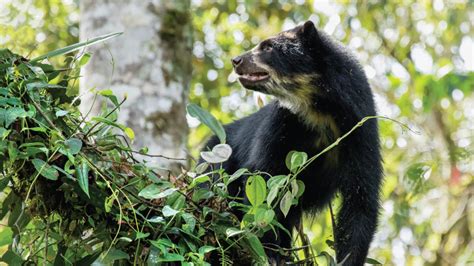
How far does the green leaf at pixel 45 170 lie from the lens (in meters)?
2.54

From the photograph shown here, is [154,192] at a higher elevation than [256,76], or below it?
higher

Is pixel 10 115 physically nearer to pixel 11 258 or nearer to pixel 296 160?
pixel 11 258

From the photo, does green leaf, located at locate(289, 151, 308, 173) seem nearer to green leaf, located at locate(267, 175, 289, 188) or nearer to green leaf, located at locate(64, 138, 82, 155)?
green leaf, located at locate(267, 175, 289, 188)

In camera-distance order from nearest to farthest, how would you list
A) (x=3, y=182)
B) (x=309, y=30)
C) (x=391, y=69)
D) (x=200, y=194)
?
(x=3, y=182)
(x=200, y=194)
(x=309, y=30)
(x=391, y=69)

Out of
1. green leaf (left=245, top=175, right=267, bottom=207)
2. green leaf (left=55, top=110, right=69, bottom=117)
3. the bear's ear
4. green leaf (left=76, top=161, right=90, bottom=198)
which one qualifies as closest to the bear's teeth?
the bear's ear

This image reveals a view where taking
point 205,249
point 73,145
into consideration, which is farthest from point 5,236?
point 205,249

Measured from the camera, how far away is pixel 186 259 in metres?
2.68

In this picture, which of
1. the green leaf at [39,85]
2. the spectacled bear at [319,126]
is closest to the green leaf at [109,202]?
the green leaf at [39,85]

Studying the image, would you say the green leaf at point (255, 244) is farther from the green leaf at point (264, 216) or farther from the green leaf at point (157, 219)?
the green leaf at point (157, 219)

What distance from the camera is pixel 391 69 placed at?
28.9 feet

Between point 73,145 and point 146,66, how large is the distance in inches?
71.3

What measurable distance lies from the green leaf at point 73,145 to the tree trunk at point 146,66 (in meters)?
1.54

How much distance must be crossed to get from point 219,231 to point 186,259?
0.66ft

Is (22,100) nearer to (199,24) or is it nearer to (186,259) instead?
(186,259)
